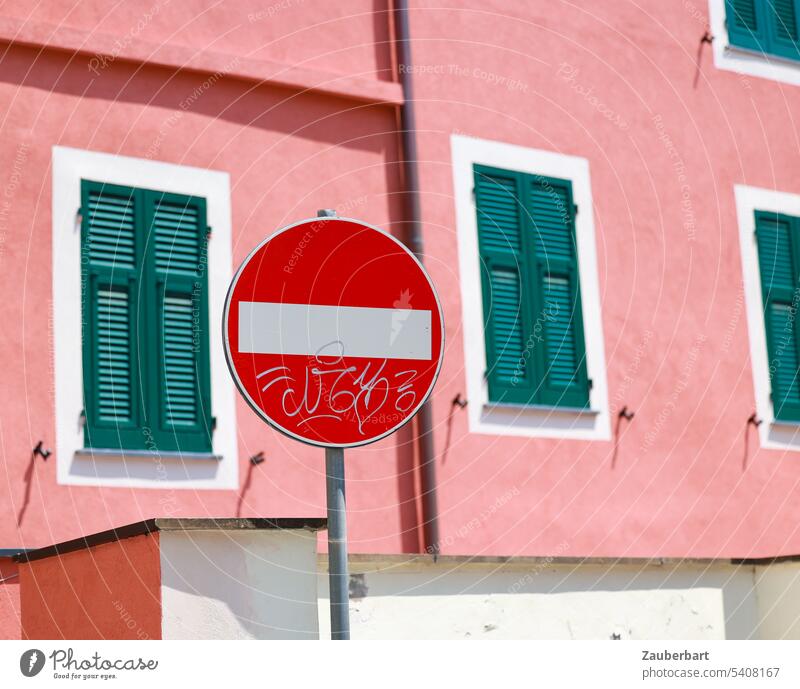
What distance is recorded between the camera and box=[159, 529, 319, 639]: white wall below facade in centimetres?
536

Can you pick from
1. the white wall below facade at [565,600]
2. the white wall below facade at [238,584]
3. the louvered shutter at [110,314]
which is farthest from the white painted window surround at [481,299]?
the white wall below facade at [238,584]

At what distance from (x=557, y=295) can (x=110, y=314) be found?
3109 millimetres

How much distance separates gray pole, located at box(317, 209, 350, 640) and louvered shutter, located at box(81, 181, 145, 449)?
4.61m

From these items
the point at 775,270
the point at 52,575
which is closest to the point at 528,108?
the point at 775,270

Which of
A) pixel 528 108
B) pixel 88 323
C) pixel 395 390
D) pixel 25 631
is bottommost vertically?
pixel 25 631

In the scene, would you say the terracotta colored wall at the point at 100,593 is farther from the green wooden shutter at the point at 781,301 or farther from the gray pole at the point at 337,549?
the green wooden shutter at the point at 781,301

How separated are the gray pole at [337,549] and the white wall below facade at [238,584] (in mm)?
1779

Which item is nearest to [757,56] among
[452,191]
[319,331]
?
[452,191]

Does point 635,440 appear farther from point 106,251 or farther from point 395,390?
point 395,390

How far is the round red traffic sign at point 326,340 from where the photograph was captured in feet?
12.4

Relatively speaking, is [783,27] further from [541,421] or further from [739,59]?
[541,421]

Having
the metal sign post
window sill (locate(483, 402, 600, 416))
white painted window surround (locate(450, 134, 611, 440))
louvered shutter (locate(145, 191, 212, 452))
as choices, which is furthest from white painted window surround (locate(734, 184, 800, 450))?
the metal sign post

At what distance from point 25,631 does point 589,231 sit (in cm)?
483

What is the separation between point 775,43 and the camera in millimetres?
11391
